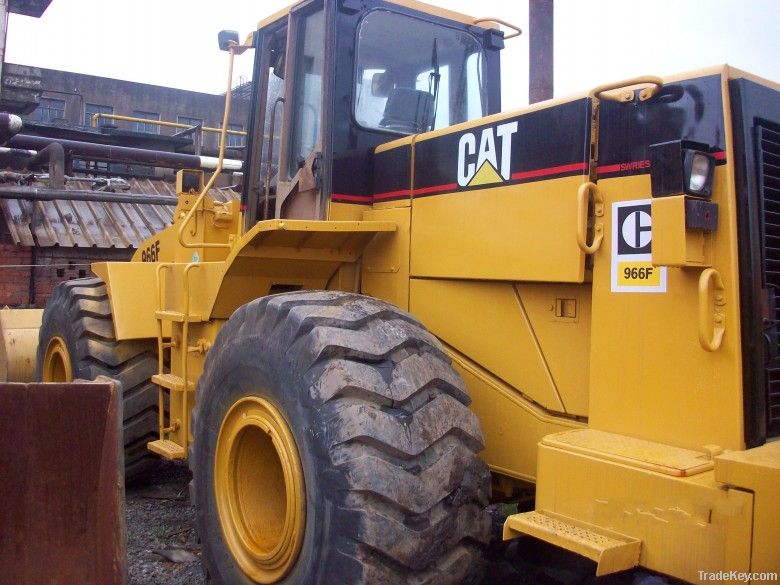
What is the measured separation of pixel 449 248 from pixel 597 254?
0.87 meters

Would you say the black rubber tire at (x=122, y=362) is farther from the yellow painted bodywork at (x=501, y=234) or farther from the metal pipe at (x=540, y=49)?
the metal pipe at (x=540, y=49)

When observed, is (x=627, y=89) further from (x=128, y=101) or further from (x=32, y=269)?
(x=128, y=101)

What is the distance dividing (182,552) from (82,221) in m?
8.40

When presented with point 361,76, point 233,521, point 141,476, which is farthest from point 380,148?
point 141,476

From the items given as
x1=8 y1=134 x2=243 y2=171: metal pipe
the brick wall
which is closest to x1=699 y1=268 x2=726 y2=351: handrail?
x1=8 y1=134 x2=243 y2=171: metal pipe

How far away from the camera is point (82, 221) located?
38.7 ft

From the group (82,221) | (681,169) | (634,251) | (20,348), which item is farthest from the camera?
(82,221)

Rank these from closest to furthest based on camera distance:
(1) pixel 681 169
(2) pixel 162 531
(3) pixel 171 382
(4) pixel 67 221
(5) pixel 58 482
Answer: (1) pixel 681 169
(5) pixel 58 482
(3) pixel 171 382
(2) pixel 162 531
(4) pixel 67 221

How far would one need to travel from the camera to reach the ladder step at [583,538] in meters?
2.40

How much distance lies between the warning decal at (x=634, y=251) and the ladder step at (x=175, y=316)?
→ 264 centimetres

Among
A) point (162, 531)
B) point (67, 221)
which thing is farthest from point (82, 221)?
point (162, 531)

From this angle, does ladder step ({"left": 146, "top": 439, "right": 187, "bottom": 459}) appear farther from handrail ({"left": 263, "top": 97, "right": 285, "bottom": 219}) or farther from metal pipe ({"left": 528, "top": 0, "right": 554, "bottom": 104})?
metal pipe ({"left": 528, "top": 0, "right": 554, "bottom": 104})

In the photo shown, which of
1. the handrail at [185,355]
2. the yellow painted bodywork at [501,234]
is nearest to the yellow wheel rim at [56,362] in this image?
the handrail at [185,355]

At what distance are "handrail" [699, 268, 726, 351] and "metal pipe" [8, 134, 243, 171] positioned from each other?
8.30 meters
